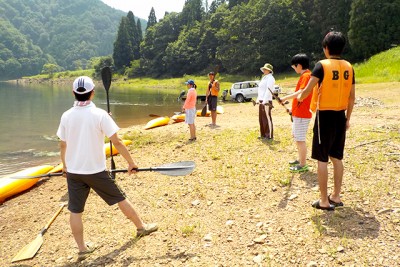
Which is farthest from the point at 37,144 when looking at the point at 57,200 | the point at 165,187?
the point at 165,187

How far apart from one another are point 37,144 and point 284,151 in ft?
41.0

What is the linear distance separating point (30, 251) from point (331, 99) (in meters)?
4.79

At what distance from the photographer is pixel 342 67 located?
4.25 m

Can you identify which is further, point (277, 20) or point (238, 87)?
point (277, 20)

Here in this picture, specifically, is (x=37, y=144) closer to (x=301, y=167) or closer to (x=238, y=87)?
(x=301, y=167)

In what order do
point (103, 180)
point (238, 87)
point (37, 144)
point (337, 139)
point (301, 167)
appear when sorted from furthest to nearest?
1. point (238, 87)
2. point (37, 144)
3. point (301, 167)
4. point (337, 139)
5. point (103, 180)

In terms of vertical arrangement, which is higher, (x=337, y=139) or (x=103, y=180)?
(x=337, y=139)

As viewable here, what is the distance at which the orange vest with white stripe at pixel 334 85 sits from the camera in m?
4.23

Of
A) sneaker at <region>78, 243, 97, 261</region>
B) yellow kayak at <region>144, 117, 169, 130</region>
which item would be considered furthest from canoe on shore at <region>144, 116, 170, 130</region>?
sneaker at <region>78, 243, 97, 261</region>

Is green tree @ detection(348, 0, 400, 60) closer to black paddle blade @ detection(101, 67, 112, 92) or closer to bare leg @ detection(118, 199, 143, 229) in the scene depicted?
black paddle blade @ detection(101, 67, 112, 92)

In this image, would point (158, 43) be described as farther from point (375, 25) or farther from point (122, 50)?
point (375, 25)

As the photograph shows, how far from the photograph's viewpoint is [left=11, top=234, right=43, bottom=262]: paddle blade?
464cm

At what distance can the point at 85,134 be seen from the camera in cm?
400

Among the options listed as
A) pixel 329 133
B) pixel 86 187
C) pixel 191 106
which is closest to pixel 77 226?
pixel 86 187
